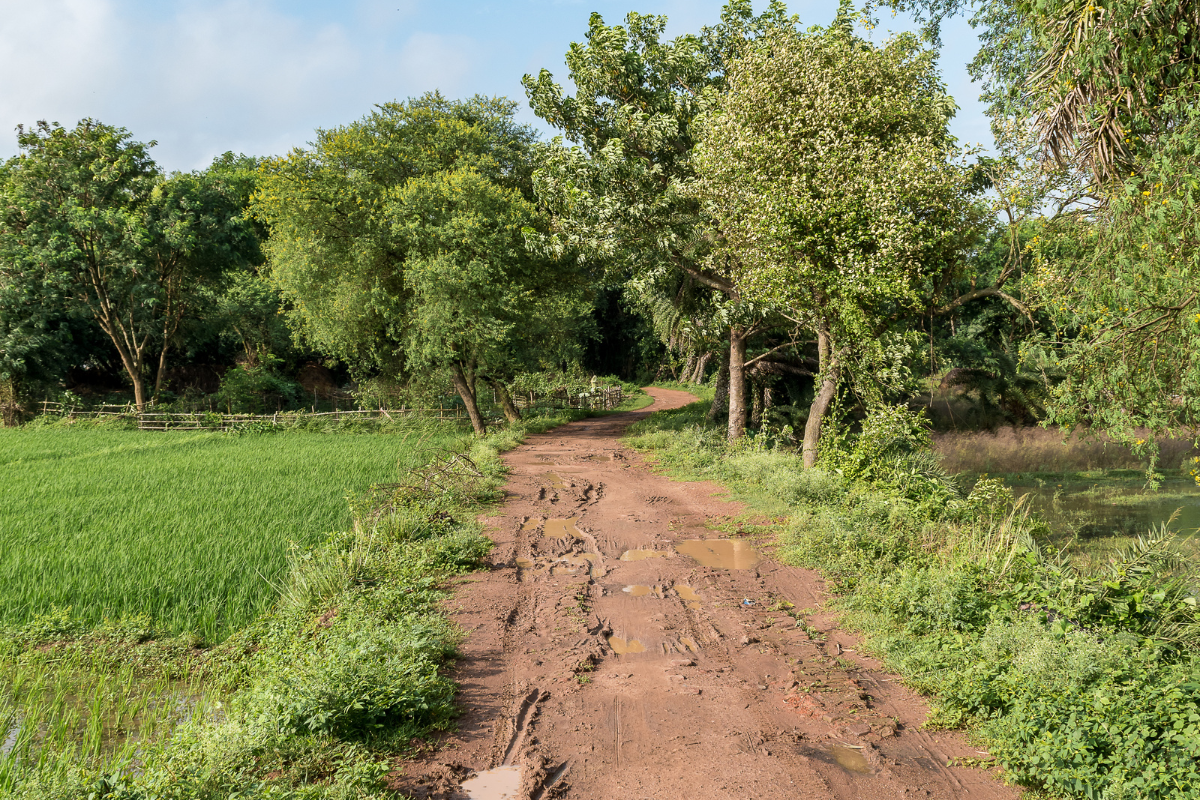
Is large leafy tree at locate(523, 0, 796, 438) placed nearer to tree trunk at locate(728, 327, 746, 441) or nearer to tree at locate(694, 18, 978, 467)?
tree trunk at locate(728, 327, 746, 441)

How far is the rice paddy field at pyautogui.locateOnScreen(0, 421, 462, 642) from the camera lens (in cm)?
763

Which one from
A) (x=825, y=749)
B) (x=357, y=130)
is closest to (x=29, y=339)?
(x=357, y=130)

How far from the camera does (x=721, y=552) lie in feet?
31.2

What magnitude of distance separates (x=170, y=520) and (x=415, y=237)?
1168 centimetres

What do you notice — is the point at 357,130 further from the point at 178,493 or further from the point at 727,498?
the point at 727,498

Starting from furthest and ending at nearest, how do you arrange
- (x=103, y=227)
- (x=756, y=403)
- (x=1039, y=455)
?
(x=103, y=227)
(x=756, y=403)
(x=1039, y=455)

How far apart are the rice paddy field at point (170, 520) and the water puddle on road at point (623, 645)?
12.8ft

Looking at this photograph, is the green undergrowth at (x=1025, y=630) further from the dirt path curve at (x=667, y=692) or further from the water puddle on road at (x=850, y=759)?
the water puddle on road at (x=850, y=759)

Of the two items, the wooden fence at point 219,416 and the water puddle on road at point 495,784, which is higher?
the wooden fence at point 219,416

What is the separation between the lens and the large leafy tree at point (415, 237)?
66.5 feet

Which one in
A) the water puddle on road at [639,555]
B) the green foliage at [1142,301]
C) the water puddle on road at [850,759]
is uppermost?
Answer: the green foliage at [1142,301]

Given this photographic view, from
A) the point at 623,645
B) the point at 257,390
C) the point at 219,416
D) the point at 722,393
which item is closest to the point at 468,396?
the point at 722,393

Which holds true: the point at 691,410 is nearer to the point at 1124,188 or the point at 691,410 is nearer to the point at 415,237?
the point at 415,237

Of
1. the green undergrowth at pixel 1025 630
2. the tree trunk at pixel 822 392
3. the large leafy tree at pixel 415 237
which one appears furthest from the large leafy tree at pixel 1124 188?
the large leafy tree at pixel 415 237
